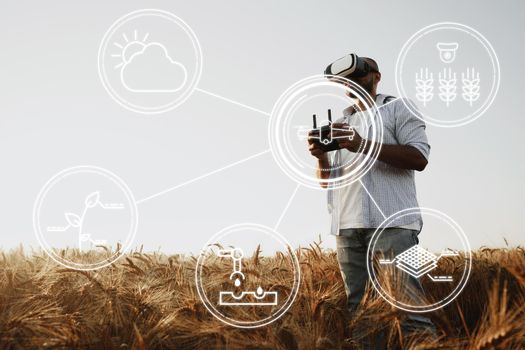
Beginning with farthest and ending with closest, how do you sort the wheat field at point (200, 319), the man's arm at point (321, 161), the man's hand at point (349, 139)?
1. the man's arm at point (321, 161)
2. the man's hand at point (349, 139)
3. the wheat field at point (200, 319)

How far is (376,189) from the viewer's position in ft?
8.45

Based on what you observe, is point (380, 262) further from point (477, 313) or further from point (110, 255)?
point (110, 255)

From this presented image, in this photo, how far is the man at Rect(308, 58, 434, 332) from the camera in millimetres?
2424

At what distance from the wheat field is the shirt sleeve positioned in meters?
0.71

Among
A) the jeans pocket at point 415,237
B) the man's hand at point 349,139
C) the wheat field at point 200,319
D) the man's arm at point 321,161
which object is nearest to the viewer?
the wheat field at point 200,319

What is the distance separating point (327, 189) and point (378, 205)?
0.44m

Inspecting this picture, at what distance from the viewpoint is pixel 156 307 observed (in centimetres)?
247

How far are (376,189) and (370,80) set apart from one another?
64 centimetres

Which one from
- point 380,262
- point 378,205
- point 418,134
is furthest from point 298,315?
point 418,134

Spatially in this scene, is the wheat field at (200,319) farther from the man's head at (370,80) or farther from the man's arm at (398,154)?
the man's head at (370,80)

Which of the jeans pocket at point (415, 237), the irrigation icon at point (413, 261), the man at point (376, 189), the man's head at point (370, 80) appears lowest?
the irrigation icon at point (413, 261)

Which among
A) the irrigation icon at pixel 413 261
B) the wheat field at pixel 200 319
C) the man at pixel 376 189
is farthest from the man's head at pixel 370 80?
the wheat field at pixel 200 319

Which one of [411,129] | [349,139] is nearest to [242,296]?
[349,139]

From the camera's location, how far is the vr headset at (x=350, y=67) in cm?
258
